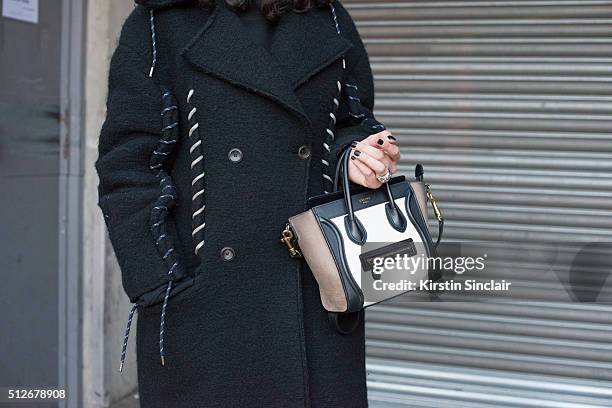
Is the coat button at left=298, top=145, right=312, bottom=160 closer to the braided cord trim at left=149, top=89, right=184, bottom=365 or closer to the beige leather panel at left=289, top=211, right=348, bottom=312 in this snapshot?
the beige leather panel at left=289, top=211, right=348, bottom=312

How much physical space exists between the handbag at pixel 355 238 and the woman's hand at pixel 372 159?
0.02m

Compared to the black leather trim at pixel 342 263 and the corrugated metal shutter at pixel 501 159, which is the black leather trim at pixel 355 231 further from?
the corrugated metal shutter at pixel 501 159

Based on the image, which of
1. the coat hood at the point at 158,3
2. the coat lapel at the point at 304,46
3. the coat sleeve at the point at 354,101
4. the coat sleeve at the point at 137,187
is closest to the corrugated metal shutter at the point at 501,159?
the coat sleeve at the point at 354,101

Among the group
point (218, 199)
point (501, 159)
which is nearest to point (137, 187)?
point (218, 199)

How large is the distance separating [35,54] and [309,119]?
1966 mm

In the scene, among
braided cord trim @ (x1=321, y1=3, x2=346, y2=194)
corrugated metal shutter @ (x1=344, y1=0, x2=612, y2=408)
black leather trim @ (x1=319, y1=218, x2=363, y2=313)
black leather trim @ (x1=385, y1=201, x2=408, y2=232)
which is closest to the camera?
black leather trim @ (x1=319, y1=218, x2=363, y2=313)

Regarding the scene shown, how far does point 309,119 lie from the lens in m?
1.80

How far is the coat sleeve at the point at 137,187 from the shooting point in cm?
171

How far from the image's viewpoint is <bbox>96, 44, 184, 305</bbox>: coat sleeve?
171 cm

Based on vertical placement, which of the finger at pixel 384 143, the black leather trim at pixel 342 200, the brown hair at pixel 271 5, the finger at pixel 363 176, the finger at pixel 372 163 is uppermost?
the brown hair at pixel 271 5

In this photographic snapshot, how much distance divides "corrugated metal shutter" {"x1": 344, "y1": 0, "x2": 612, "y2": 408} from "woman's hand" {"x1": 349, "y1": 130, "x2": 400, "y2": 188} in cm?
206

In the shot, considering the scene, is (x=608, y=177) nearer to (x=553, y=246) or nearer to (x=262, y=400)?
(x=553, y=246)

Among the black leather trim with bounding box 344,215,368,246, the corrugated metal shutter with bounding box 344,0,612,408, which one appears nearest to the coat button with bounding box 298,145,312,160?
the black leather trim with bounding box 344,215,368,246

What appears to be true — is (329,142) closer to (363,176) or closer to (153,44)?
(363,176)
